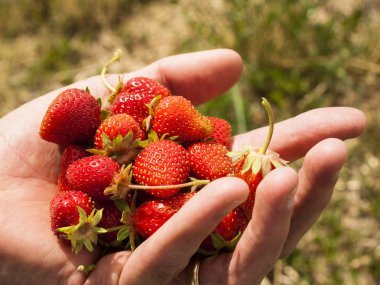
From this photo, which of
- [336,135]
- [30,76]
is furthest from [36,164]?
[30,76]

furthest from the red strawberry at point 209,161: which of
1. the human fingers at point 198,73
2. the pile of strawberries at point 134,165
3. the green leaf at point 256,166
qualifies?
the human fingers at point 198,73

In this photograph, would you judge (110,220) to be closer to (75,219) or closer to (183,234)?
(75,219)

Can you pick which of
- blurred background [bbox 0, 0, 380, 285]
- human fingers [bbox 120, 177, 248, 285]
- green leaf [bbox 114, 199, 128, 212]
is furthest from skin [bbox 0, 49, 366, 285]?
blurred background [bbox 0, 0, 380, 285]

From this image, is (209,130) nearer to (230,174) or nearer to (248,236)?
(230,174)

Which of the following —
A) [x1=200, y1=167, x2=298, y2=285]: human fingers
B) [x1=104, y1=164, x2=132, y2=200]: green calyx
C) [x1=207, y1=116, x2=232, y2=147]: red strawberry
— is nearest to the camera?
[x1=200, y1=167, x2=298, y2=285]: human fingers

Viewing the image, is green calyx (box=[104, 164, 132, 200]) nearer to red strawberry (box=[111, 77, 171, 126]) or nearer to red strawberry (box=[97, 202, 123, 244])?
red strawberry (box=[97, 202, 123, 244])

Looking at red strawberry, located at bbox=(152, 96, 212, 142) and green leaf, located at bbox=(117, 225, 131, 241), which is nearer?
green leaf, located at bbox=(117, 225, 131, 241)
